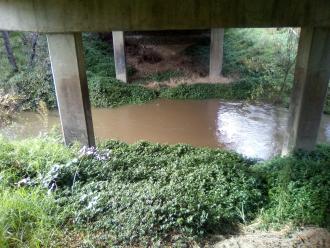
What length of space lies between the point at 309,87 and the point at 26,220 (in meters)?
6.74

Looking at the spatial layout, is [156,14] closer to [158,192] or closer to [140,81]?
[158,192]

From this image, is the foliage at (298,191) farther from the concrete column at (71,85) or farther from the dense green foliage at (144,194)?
the concrete column at (71,85)

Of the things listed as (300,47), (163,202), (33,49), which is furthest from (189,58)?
(163,202)

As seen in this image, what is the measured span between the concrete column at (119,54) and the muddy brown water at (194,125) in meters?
2.84

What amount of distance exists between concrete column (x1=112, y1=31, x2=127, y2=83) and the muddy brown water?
284 cm

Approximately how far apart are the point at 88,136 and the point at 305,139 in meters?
5.78

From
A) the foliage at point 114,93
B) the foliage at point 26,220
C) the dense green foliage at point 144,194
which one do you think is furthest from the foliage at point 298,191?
the foliage at point 114,93

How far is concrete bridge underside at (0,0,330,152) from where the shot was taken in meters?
6.80

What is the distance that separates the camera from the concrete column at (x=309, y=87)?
7.18 metres

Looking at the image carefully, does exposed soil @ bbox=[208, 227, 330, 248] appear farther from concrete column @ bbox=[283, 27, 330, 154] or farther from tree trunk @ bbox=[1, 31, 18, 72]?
tree trunk @ bbox=[1, 31, 18, 72]

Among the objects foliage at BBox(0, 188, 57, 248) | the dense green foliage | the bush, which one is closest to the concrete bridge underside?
the dense green foliage

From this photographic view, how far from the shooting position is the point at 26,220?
4.73 m

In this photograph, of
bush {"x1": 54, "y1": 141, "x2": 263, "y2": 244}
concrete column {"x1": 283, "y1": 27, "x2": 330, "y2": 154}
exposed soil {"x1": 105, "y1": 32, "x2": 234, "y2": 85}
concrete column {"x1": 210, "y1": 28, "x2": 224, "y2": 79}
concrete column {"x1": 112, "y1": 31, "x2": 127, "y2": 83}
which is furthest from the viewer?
exposed soil {"x1": 105, "y1": 32, "x2": 234, "y2": 85}

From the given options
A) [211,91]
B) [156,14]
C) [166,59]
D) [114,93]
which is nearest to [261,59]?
[211,91]
